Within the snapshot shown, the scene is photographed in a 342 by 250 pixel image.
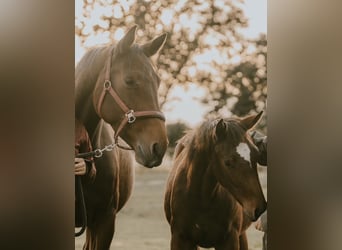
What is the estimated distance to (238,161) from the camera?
2.84 m

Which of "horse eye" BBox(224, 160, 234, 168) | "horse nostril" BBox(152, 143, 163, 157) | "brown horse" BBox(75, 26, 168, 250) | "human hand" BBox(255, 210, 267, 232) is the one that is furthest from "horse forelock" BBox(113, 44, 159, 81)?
"human hand" BBox(255, 210, 267, 232)

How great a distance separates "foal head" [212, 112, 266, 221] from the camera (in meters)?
2.84

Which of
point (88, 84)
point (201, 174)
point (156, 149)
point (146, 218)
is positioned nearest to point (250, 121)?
point (201, 174)

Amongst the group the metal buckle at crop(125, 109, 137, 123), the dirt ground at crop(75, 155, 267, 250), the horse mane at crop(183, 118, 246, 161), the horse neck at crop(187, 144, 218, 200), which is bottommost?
the dirt ground at crop(75, 155, 267, 250)

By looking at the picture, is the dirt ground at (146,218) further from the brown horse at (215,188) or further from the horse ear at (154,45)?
the horse ear at (154,45)

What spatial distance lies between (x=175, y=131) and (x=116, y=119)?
34cm

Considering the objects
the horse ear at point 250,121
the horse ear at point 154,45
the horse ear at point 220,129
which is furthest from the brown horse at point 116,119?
the horse ear at point 250,121

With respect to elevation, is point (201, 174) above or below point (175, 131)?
below

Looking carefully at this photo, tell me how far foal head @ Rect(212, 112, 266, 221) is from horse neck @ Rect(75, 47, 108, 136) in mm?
711

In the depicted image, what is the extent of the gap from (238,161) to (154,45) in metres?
0.80

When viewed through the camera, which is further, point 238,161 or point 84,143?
point 84,143

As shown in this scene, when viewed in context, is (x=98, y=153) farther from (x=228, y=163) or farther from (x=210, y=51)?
(x=210, y=51)

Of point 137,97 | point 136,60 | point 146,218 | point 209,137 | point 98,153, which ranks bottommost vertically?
point 146,218

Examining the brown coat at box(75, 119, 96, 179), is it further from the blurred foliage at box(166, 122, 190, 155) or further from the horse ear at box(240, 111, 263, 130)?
the horse ear at box(240, 111, 263, 130)
